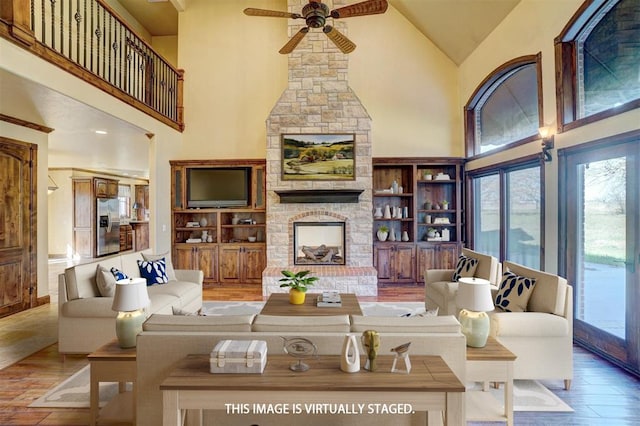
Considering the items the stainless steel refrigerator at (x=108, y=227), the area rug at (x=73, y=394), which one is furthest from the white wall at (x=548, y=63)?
the stainless steel refrigerator at (x=108, y=227)

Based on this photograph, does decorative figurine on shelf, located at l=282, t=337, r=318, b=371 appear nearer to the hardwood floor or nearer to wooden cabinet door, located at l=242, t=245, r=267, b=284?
the hardwood floor

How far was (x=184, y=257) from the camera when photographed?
272 inches

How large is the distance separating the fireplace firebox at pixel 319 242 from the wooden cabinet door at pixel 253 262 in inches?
29.2

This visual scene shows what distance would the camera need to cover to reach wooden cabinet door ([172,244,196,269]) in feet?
22.6

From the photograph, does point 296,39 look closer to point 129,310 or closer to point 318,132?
point 318,132

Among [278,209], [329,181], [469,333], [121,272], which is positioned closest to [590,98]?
[469,333]

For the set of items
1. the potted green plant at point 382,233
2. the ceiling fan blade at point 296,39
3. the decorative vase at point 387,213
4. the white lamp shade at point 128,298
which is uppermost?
the ceiling fan blade at point 296,39

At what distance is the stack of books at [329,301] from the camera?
12.6 feet

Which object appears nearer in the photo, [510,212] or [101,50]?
[510,212]

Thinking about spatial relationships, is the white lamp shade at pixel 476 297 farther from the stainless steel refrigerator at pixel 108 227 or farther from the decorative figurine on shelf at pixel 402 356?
the stainless steel refrigerator at pixel 108 227

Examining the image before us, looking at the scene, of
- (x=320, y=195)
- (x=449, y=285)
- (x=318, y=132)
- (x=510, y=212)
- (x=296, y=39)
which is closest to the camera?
→ (x=296, y=39)

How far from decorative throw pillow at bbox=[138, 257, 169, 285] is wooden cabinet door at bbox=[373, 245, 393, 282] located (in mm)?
3911

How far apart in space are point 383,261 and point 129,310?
16.9ft

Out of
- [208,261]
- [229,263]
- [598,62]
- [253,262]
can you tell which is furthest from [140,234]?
→ [598,62]
